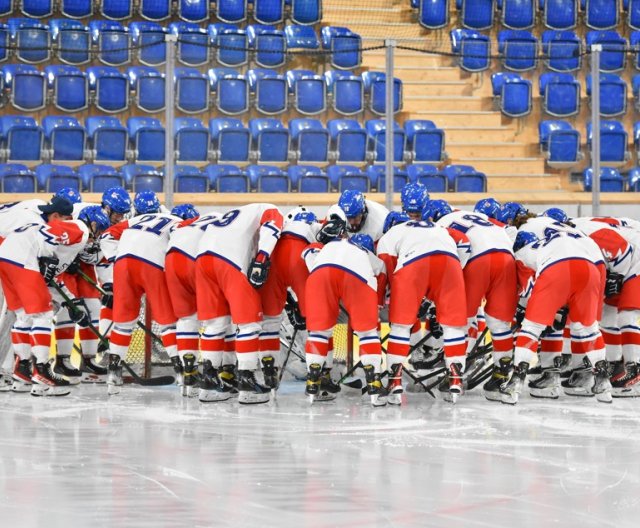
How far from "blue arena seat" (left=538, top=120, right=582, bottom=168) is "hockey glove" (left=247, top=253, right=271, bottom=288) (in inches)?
135

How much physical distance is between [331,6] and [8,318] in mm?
5596

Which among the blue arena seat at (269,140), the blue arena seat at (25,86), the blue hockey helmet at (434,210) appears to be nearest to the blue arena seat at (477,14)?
the blue arena seat at (269,140)

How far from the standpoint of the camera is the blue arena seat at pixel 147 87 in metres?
7.64

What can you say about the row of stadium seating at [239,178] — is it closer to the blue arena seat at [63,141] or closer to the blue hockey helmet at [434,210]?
the blue arena seat at [63,141]

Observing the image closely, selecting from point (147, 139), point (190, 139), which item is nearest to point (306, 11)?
point (190, 139)

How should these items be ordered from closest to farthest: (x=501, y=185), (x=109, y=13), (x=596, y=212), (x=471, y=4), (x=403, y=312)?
(x=403, y=312) < (x=596, y=212) < (x=501, y=185) < (x=109, y=13) < (x=471, y=4)

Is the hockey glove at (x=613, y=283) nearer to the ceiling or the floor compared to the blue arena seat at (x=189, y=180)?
nearer to the floor

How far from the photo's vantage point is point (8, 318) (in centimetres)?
621

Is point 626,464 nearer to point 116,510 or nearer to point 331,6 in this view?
point 116,510

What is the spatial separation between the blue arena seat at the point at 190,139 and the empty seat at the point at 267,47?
32.8 inches

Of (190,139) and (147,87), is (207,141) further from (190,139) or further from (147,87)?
(147,87)

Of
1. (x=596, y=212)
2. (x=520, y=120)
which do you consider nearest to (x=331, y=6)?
(x=520, y=120)

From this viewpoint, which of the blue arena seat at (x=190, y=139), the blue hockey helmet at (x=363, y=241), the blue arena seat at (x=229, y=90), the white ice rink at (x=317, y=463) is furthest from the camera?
the blue arena seat at (x=229, y=90)

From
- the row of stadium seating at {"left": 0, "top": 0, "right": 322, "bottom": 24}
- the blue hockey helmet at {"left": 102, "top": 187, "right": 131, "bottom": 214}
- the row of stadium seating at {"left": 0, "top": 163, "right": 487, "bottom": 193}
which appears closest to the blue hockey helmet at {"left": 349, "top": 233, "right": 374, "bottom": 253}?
the blue hockey helmet at {"left": 102, "top": 187, "right": 131, "bottom": 214}
